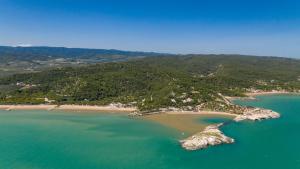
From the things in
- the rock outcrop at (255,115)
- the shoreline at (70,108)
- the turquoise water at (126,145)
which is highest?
the rock outcrop at (255,115)

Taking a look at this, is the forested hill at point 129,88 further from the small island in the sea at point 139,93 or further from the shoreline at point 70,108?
the shoreline at point 70,108

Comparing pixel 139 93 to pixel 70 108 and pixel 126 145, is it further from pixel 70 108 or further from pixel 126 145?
pixel 126 145

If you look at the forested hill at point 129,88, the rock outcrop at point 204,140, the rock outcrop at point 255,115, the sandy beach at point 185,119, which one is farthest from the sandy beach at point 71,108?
the rock outcrop at point 204,140

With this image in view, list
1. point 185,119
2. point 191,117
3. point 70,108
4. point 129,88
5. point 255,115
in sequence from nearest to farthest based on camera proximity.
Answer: point 185,119, point 191,117, point 255,115, point 70,108, point 129,88

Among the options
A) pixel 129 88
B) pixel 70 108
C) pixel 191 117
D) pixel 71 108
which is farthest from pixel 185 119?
pixel 129 88

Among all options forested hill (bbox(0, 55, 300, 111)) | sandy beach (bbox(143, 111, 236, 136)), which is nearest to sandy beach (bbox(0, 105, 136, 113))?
forested hill (bbox(0, 55, 300, 111))

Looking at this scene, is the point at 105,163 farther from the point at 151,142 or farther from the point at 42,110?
the point at 42,110

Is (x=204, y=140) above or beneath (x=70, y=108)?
above

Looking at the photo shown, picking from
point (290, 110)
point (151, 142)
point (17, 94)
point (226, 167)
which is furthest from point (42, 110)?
point (290, 110)

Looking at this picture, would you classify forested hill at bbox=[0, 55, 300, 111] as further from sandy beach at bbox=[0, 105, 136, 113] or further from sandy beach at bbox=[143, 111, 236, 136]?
sandy beach at bbox=[143, 111, 236, 136]
